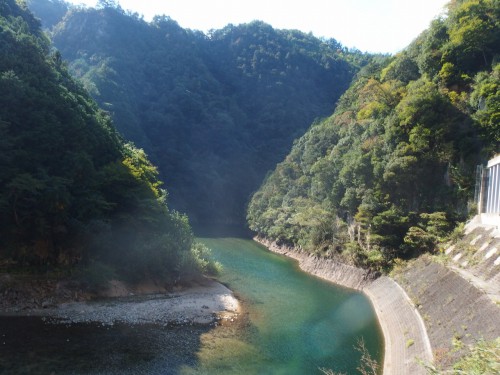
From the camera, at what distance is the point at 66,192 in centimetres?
3011

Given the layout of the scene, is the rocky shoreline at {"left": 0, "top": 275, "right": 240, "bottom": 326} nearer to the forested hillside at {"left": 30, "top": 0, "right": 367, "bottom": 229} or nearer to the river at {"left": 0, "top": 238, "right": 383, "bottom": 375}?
the river at {"left": 0, "top": 238, "right": 383, "bottom": 375}

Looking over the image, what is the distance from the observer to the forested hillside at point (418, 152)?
35438 millimetres

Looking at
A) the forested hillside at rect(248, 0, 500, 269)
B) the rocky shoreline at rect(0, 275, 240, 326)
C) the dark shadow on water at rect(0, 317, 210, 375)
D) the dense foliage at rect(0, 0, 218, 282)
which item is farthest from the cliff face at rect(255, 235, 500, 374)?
the dense foliage at rect(0, 0, 218, 282)

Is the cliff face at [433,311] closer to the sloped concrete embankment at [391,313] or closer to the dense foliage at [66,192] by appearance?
the sloped concrete embankment at [391,313]

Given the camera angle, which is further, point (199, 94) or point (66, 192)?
point (199, 94)

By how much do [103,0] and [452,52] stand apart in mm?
101741

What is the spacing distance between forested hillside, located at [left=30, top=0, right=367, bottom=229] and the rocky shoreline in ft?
193

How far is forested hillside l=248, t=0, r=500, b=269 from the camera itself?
35438mm

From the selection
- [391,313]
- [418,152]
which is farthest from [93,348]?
[418,152]

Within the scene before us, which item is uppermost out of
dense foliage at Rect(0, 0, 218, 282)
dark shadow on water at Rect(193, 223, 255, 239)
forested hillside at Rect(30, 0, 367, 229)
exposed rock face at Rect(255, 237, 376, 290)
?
Answer: forested hillside at Rect(30, 0, 367, 229)

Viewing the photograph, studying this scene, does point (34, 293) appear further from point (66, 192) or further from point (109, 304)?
point (66, 192)

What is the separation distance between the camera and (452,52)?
139 ft

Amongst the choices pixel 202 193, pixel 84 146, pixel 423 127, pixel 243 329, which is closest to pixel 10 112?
pixel 84 146

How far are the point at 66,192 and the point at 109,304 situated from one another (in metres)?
8.40
